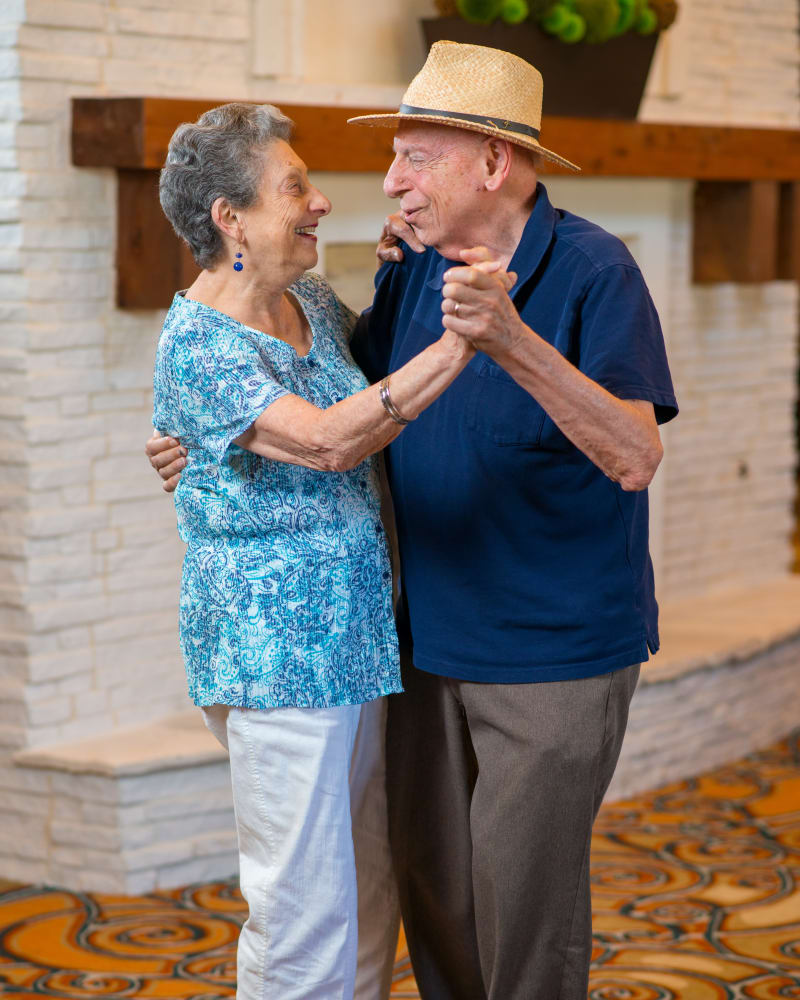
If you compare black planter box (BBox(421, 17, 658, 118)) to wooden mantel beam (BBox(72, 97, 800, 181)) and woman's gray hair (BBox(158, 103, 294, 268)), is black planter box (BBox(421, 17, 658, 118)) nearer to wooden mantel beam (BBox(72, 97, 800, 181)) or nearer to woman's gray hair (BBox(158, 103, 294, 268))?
wooden mantel beam (BBox(72, 97, 800, 181))

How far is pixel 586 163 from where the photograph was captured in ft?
13.2

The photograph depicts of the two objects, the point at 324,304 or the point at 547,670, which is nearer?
the point at 547,670

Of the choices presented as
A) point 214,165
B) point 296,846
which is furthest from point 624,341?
point 296,846

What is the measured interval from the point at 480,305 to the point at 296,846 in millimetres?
850

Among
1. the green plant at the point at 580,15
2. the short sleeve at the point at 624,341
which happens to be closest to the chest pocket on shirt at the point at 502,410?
the short sleeve at the point at 624,341

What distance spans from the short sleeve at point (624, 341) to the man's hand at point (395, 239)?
11.7 inches

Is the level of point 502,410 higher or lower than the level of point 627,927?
higher

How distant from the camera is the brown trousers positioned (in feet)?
6.97

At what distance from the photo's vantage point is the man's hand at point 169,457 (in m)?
2.22

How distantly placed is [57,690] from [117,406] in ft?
2.25

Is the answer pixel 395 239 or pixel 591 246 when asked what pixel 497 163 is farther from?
pixel 395 239

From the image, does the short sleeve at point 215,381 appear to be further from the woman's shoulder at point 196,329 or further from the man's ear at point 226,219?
the man's ear at point 226,219

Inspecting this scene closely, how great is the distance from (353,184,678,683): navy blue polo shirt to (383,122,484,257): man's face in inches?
3.9

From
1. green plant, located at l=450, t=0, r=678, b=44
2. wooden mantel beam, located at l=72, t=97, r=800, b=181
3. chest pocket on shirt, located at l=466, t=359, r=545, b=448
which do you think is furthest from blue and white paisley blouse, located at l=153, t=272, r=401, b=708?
green plant, located at l=450, t=0, r=678, b=44
